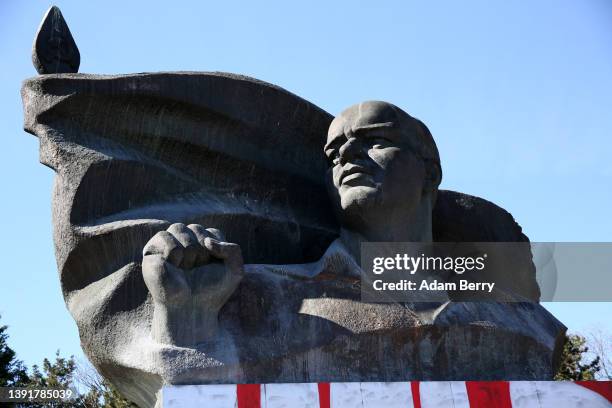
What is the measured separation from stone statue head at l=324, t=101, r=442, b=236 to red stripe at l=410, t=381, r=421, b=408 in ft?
3.82

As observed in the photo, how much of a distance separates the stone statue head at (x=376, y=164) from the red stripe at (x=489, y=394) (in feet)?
3.97

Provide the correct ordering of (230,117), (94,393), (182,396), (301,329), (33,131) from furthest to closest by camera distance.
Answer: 1. (94,393)
2. (230,117)
3. (33,131)
4. (301,329)
5. (182,396)

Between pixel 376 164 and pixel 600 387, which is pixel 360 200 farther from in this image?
pixel 600 387

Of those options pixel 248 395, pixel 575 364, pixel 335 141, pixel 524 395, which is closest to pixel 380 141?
pixel 335 141

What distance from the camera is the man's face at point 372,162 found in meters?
6.38

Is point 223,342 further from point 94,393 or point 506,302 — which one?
Answer: point 94,393

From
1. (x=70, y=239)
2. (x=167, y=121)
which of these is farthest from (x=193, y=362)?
(x=167, y=121)

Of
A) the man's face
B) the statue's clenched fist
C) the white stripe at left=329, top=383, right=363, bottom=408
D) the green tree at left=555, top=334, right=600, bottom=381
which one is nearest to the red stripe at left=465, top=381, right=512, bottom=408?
the white stripe at left=329, top=383, right=363, bottom=408

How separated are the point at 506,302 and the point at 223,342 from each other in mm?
1988

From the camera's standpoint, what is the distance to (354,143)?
648cm

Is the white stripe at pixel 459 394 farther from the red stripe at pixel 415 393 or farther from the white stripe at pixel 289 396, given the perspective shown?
the white stripe at pixel 289 396

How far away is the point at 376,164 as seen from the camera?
640cm

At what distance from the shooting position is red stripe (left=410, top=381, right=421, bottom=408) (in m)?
5.58

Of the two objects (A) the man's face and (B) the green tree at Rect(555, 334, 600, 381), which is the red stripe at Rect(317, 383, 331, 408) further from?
(B) the green tree at Rect(555, 334, 600, 381)
